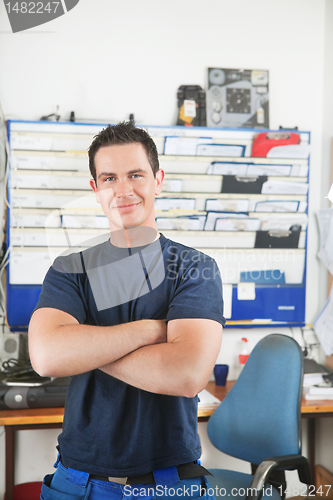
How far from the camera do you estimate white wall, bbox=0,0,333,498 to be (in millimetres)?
2078

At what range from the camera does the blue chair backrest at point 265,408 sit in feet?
5.23

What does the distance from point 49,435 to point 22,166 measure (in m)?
1.32

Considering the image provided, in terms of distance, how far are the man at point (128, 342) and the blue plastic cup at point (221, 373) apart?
3.78 ft

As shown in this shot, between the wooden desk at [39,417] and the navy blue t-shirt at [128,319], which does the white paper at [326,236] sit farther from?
the navy blue t-shirt at [128,319]

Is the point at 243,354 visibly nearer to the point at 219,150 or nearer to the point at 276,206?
the point at 276,206

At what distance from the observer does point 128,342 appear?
3.05 feet

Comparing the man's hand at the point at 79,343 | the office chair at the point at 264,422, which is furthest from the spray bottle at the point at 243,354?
the man's hand at the point at 79,343

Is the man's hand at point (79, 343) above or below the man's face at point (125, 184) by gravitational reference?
below

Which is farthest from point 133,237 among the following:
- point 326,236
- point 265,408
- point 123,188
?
point 326,236

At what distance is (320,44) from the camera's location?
2.34 metres

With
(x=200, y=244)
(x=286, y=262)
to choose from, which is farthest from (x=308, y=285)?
(x=200, y=244)

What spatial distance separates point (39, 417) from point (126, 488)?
→ 85 centimetres

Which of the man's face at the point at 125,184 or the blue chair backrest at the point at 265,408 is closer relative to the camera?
the man's face at the point at 125,184

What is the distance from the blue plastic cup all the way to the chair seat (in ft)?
1.69
